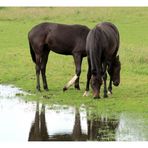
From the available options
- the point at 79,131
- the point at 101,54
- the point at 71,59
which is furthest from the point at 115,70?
the point at 71,59

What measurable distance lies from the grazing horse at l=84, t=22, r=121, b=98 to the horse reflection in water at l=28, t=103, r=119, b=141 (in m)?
1.53

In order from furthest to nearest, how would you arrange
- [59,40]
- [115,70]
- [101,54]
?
[59,40], [115,70], [101,54]

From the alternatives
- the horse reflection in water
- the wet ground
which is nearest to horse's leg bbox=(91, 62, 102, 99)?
the wet ground

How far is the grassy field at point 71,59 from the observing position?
43.7ft

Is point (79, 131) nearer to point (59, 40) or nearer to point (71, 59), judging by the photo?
point (59, 40)

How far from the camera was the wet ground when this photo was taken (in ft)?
32.3

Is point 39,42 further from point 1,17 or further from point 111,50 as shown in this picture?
point 1,17

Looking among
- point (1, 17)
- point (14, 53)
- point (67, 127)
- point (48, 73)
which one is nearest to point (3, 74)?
point (48, 73)

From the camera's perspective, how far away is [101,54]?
13430mm

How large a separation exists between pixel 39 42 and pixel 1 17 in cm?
2065

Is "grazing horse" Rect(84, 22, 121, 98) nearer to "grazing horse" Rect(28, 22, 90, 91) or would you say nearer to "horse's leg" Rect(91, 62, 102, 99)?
"horse's leg" Rect(91, 62, 102, 99)

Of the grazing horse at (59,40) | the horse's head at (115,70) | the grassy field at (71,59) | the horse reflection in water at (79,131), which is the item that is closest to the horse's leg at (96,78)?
the grassy field at (71,59)

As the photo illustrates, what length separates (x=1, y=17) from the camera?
3516 cm

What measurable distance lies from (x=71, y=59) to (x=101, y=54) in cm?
714
